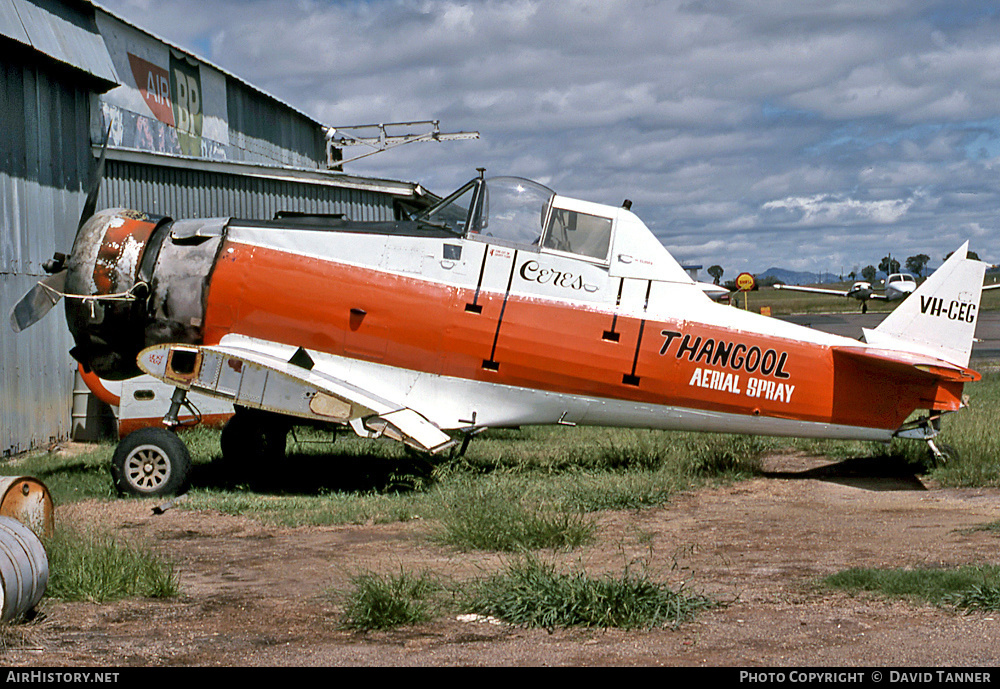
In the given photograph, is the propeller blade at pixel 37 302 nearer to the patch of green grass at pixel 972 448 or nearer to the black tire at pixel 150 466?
the black tire at pixel 150 466

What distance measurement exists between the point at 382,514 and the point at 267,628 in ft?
11.3

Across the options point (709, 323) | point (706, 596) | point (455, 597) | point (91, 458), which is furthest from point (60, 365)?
point (706, 596)

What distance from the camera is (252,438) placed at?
11539 mm

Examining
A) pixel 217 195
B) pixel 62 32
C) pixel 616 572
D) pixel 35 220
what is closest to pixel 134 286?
pixel 35 220

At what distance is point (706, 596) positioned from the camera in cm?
603

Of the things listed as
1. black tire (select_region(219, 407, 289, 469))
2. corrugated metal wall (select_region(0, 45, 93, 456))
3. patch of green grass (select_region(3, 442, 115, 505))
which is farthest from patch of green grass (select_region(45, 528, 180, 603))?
corrugated metal wall (select_region(0, 45, 93, 456))

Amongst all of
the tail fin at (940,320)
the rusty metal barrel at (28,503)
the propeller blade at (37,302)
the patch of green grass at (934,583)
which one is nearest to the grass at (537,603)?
the patch of green grass at (934,583)

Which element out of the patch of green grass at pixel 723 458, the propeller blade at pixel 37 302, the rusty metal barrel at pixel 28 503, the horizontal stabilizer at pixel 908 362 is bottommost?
the patch of green grass at pixel 723 458

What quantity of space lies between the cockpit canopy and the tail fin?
131 inches

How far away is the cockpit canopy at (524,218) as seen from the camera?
33.9 feet

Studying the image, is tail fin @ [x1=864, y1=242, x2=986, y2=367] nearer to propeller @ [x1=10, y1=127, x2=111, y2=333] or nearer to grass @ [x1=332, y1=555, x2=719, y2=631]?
grass @ [x1=332, y1=555, x2=719, y2=631]

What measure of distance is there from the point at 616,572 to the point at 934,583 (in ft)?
6.57

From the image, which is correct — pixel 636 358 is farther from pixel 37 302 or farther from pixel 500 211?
pixel 37 302

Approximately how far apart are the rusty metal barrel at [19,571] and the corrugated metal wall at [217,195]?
1131 cm
